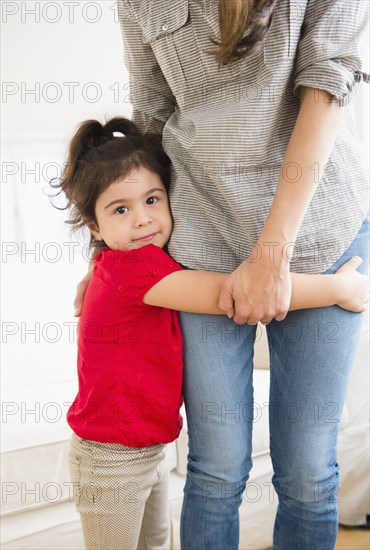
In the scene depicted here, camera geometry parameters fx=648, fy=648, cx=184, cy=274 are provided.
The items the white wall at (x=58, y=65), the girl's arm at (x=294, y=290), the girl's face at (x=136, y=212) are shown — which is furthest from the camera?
the white wall at (x=58, y=65)

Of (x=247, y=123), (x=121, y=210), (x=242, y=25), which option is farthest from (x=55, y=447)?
(x=242, y=25)

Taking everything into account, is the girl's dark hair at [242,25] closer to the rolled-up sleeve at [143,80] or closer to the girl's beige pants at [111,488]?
the rolled-up sleeve at [143,80]

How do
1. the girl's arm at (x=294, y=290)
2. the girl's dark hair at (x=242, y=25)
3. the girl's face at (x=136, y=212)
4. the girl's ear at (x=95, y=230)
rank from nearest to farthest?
the girl's dark hair at (x=242, y=25), the girl's arm at (x=294, y=290), the girl's face at (x=136, y=212), the girl's ear at (x=95, y=230)

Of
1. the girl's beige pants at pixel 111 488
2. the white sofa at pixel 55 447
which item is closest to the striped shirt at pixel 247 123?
the girl's beige pants at pixel 111 488

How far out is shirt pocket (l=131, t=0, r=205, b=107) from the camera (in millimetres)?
1058

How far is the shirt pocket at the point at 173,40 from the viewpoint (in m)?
1.06

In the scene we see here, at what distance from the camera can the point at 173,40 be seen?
1072 millimetres

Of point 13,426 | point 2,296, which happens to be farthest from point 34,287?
point 13,426

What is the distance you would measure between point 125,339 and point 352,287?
0.41 meters

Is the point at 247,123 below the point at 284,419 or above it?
above

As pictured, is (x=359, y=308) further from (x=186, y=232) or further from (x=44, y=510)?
(x=44, y=510)

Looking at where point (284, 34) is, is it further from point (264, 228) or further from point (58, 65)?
point (58, 65)

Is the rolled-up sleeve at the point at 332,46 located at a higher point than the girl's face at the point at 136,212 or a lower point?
higher

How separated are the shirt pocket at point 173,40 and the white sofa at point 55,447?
98 cm
